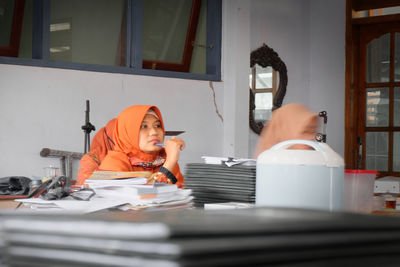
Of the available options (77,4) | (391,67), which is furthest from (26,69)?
(391,67)

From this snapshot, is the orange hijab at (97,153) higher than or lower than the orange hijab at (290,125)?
lower

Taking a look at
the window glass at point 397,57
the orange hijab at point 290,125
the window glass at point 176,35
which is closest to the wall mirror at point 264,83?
the window glass at point 176,35

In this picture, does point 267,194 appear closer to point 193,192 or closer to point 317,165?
point 317,165

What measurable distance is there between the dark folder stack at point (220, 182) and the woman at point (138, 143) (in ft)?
4.09

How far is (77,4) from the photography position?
4.12 meters

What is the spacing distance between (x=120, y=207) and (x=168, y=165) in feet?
4.19

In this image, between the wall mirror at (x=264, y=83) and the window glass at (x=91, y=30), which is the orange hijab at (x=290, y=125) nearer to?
the window glass at (x=91, y=30)

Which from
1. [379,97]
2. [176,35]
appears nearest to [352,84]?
[379,97]

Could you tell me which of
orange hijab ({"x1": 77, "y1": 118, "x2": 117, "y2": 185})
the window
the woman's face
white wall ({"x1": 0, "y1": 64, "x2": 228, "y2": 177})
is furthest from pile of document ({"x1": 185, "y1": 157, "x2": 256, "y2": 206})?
the window

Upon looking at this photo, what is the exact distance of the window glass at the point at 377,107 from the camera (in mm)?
4840

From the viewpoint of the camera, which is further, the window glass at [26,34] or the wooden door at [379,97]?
the wooden door at [379,97]

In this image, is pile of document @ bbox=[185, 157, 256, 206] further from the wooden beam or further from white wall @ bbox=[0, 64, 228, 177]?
the wooden beam

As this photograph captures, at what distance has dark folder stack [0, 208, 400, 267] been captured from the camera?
255mm

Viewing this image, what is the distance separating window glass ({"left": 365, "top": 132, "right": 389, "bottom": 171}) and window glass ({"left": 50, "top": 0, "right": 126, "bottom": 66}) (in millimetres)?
2491
